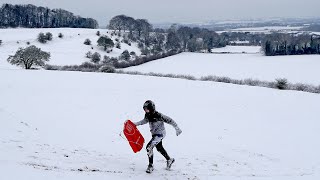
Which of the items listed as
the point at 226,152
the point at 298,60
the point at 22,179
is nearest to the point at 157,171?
the point at 22,179

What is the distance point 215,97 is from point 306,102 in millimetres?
8656

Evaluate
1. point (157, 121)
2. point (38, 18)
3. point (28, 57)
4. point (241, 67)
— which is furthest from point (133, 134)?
point (38, 18)

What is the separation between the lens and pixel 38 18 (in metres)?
163

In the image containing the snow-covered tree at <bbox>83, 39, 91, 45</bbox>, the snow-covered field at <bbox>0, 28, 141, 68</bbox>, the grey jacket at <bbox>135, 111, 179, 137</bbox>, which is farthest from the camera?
the snow-covered tree at <bbox>83, 39, 91, 45</bbox>

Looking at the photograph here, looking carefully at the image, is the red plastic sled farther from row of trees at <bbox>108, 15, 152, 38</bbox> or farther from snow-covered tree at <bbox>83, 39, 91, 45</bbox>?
row of trees at <bbox>108, 15, 152, 38</bbox>

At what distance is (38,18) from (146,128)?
157m

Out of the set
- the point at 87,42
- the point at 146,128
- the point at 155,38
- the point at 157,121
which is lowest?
the point at 146,128

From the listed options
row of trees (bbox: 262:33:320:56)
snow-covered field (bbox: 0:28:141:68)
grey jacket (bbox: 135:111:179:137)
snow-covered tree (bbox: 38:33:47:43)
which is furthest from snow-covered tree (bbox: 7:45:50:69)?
row of trees (bbox: 262:33:320:56)

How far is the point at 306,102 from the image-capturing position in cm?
3328

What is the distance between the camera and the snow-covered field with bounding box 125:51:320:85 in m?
76.6

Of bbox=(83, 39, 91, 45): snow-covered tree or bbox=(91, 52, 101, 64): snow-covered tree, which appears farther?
bbox=(83, 39, 91, 45): snow-covered tree

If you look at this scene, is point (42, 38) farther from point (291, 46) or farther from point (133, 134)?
point (133, 134)

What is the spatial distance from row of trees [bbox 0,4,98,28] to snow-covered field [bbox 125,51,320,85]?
77.3 meters

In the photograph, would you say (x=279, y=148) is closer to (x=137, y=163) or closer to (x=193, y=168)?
(x=193, y=168)
